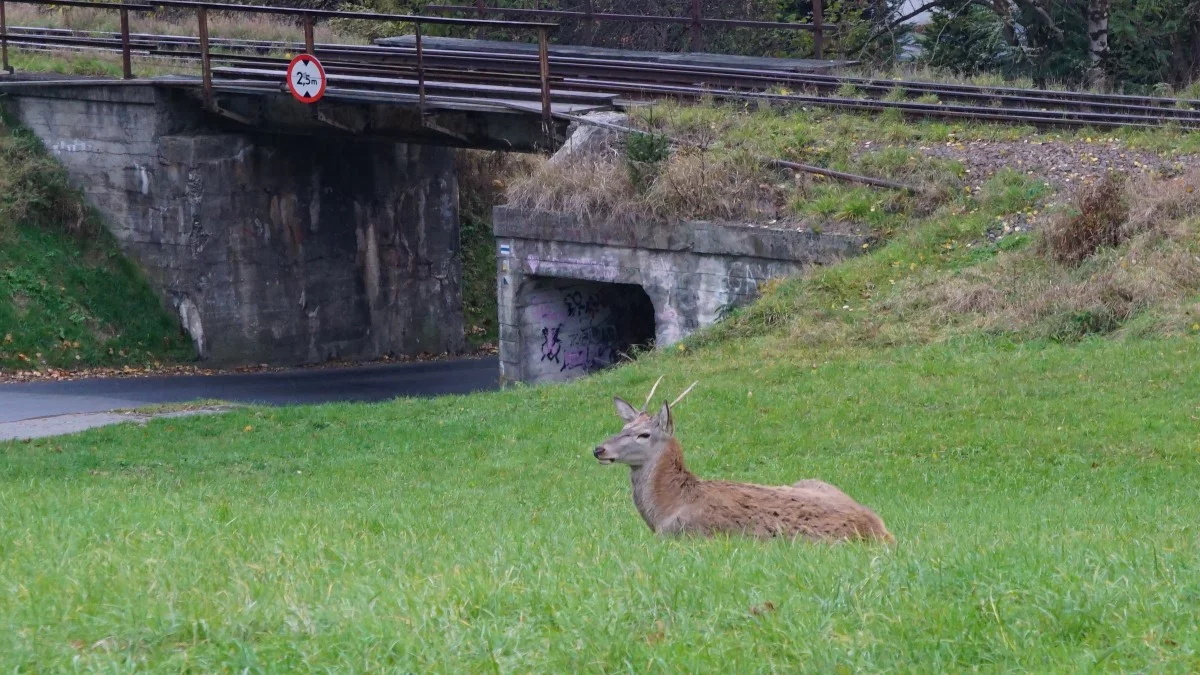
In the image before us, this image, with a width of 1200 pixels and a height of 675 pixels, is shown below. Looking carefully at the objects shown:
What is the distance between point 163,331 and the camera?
3209 cm

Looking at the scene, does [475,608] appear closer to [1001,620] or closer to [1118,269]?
[1001,620]

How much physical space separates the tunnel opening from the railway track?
152 inches

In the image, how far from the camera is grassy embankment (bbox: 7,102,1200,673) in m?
5.44

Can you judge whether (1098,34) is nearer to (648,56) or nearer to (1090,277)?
(648,56)

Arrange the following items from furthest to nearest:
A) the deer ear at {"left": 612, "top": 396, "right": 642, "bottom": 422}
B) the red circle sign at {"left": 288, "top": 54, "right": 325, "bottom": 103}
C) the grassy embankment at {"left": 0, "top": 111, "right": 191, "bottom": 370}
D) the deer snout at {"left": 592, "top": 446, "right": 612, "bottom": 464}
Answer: the grassy embankment at {"left": 0, "top": 111, "right": 191, "bottom": 370} → the red circle sign at {"left": 288, "top": 54, "right": 325, "bottom": 103} → the deer ear at {"left": 612, "top": 396, "right": 642, "bottom": 422} → the deer snout at {"left": 592, "top": 446, "right": 612, "bottom": 464}

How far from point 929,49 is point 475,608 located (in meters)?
37.2

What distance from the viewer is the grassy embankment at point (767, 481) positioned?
17.9ft

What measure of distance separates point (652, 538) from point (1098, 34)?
31.1 meters

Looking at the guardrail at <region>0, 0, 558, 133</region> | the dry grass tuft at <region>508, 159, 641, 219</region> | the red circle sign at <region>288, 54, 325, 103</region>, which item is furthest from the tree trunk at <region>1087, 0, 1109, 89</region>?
the red circle sign at <region>288, 54, 325, 103</region>

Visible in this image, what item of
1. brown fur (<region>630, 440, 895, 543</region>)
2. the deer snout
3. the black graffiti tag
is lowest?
the black graffiti tag

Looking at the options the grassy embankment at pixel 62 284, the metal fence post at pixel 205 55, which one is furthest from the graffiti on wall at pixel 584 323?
the grassy embankment at pixel 62 284

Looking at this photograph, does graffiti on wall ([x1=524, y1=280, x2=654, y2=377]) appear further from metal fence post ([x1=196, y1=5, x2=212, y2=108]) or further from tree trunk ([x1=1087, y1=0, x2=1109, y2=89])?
tree trunk ([x1=1087, y1=0, x2=1109, y2=89])

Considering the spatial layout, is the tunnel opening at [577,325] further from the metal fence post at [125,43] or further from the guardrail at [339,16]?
the metal fence post at [125,43]

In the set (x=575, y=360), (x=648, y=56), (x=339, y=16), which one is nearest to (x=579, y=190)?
(x=575, y=360)
